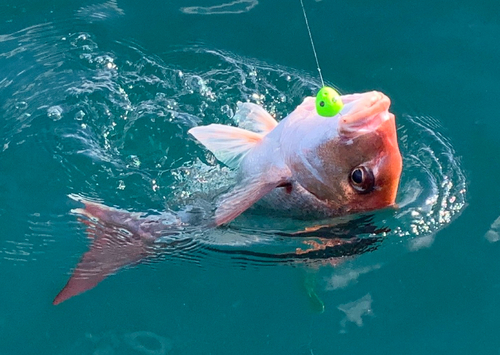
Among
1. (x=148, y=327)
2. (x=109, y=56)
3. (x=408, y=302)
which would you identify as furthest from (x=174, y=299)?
(x=109, y=56)

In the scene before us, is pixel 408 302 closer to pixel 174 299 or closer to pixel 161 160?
pixel 174 299

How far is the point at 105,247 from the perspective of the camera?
13.4ft

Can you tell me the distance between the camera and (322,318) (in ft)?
13.1

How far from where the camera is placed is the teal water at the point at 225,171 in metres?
3.94

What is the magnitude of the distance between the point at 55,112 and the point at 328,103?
2341mm

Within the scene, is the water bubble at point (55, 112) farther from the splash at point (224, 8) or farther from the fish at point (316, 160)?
the splash at point (224, 8)

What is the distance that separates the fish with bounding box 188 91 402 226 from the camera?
3500mm

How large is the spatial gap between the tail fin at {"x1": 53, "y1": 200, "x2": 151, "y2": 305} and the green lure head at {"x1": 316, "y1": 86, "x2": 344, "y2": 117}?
1.38m

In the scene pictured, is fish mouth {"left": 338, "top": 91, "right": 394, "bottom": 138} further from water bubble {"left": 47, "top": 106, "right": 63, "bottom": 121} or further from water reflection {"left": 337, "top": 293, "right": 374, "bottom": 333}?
water bubble {"left": 47, "top": 106, "right": 63, "bottom": 121}

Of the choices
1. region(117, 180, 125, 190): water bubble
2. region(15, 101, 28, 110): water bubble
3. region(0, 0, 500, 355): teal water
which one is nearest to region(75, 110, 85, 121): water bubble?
region(0, 0, 500, 355): teal water

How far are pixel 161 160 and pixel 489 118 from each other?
8.04 feet

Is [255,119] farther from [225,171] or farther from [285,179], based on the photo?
[285,179]

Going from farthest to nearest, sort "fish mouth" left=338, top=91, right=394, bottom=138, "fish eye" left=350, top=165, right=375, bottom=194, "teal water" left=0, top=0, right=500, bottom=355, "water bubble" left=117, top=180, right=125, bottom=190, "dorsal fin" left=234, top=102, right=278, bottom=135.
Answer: "water bubble" left=117, top=180, right=125, bottom=190 → "dorsal fin" left=234, top=102, right=278, bottom=135 → "teal water" left=0, top=0, right=500, bottom=355 → "fish eye" left=350, top=165, right=375, bottom=194 → "fish mouth" left=338, top=91, right=394, bottom=138

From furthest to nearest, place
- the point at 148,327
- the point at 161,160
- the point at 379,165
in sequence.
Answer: the point at 161,160 < the point at 148,327 < the point at 379,165
